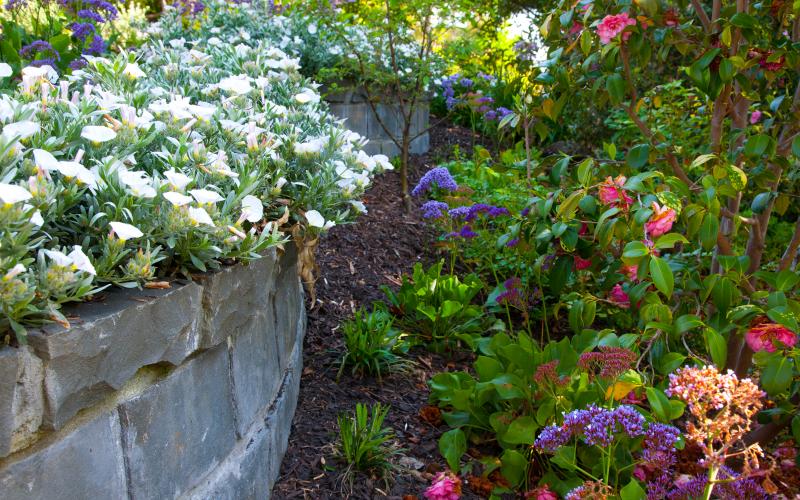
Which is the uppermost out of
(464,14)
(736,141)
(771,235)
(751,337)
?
(464,14)

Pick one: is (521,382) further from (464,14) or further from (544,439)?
(464,14)

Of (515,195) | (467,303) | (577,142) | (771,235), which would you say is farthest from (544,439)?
(577,142)

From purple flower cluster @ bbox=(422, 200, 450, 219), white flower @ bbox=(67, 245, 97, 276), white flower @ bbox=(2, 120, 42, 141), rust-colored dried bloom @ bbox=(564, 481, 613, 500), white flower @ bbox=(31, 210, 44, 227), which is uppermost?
white flower @ bbox=(2, 120, 42, 141)

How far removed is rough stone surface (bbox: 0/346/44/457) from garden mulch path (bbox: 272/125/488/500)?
1101 millimetres

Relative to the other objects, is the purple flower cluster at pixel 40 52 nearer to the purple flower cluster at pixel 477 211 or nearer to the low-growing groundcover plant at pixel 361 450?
the purple flower cluster at pixel 477 211

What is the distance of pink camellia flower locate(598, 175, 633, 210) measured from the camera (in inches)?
90.6

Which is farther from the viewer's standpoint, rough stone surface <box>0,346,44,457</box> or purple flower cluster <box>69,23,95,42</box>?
purple flower cluster <box>69,23,95,42</box>

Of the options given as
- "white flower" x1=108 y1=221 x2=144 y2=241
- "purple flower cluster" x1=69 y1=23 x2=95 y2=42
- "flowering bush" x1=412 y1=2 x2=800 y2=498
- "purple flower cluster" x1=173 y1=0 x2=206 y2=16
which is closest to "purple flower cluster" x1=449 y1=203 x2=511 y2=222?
Answer: "flowering bush" x1=412 y1=2 x2=800 y2=498

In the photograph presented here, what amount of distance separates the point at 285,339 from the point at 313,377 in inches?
17.3

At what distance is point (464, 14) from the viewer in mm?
5094

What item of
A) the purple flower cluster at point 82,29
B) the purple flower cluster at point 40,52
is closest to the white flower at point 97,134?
the purple flower cluster at point 40,52

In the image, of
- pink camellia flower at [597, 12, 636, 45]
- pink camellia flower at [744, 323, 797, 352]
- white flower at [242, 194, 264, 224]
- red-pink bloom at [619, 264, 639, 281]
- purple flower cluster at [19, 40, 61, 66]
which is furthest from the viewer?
purple flower cluster at [19, 40, 61, 66]

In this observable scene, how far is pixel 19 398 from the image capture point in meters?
1.17

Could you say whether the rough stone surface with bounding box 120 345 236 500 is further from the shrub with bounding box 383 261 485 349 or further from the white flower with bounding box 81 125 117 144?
the shrub with bounding box 383 261 485 349
